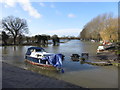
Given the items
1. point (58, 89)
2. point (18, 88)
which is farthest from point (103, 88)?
point (18, 88)

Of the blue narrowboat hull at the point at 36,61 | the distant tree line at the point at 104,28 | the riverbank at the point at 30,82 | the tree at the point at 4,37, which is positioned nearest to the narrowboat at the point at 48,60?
the blue narrowboat hull at the point at 36,61

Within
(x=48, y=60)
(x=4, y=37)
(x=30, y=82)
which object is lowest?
(x=30, y=82)

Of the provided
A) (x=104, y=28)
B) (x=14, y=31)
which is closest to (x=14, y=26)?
(x=14, y=31)

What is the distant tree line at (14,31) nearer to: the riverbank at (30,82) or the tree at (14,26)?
the tree at (14,26)

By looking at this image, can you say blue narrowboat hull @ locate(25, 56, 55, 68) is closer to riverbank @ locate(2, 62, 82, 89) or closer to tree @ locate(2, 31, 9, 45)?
riverbank @ locate(2, 62, 82, 89)

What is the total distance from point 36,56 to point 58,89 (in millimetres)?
9517

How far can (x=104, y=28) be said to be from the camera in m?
67.0

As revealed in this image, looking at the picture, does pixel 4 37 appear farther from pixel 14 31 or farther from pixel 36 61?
pixel 36 61

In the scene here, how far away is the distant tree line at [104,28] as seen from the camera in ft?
156

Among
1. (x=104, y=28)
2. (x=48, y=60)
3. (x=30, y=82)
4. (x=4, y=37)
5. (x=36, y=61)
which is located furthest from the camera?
(x=104, y=28)

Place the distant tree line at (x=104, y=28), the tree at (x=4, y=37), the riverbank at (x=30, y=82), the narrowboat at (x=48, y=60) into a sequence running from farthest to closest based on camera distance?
the tree at (x=4, y=37) → the distant tree line at (x=104, y=28) → the narrowboat at (x=48, y=60) → the riverbank at (x=30, y=82)

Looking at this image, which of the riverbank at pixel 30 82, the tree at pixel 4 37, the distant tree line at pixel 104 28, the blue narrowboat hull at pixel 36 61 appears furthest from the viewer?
the tree at pixel 4 37

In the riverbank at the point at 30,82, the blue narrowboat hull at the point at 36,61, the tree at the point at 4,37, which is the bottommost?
the riverbank at the point at 30,82

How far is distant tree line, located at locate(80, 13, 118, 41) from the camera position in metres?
47.5
